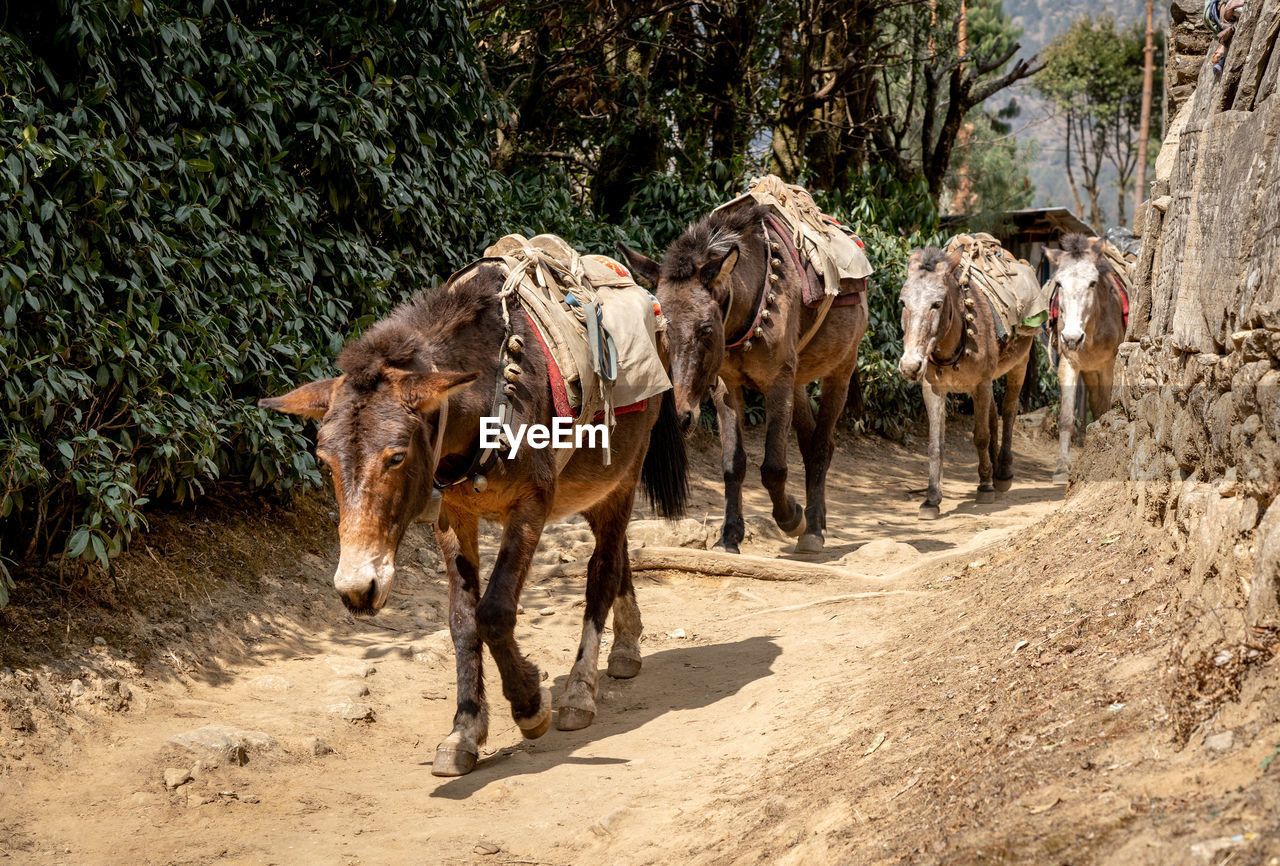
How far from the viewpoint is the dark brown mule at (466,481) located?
11.5 ft

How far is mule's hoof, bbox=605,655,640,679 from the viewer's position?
5.43 meters

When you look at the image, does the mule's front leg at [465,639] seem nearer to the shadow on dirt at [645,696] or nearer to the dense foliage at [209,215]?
the shadow on dirt at [645,696]

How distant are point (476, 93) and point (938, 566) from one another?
4.67 metres

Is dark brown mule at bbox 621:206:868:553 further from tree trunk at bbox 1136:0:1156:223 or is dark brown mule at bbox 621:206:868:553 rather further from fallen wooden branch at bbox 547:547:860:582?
tree trunk at bbox 1136:0:1156:223

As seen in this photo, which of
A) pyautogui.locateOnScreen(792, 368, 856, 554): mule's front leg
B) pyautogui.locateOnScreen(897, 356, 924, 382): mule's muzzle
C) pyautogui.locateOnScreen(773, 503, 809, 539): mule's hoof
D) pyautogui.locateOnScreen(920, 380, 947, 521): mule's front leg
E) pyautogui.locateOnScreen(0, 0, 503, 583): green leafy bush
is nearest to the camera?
pyautogui.locateOnScreen(0, 0, 503, 583): green leafy bush

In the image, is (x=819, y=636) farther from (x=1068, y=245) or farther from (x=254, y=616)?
(x=1068, y=245)

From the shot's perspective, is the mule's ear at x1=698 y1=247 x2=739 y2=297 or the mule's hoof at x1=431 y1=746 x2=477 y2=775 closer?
the mule's hoof at x1=431 y1=746 x2=477 y2=775

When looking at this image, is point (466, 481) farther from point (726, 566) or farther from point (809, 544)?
point (809, 544)

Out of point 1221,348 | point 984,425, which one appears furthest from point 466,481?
point 984,425

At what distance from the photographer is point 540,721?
435cm

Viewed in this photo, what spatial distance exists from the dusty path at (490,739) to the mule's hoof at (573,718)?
0.17 ft

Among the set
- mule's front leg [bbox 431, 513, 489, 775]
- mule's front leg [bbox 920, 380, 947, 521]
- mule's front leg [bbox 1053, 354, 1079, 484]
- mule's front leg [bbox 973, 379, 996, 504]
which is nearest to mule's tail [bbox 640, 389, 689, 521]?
mule's front leg [bbox 431, 513, 489, 775]

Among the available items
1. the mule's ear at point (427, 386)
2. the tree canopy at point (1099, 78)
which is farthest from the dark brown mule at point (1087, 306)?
the tree canopy at point (1099, 78)

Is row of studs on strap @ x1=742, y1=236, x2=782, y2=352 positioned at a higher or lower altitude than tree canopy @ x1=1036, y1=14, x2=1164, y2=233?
lower
